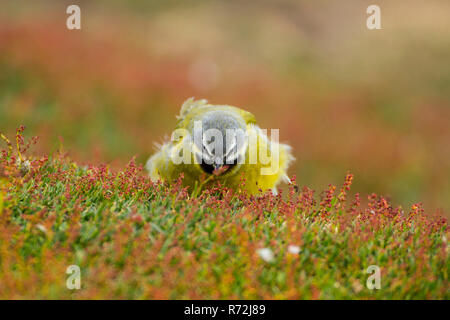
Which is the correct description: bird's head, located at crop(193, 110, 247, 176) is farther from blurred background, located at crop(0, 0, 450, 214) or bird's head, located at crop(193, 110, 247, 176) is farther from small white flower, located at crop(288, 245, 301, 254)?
blurred background, located at crop(0, 0, 450, 214)

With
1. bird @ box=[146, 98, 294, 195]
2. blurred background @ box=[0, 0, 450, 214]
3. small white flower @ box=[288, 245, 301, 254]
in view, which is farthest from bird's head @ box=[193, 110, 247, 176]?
blurred background @ box=[0, 0, 450, 214]

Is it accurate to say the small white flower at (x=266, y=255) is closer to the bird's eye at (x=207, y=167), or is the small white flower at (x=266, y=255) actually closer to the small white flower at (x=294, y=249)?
the small white flower at (x=294, y=249)

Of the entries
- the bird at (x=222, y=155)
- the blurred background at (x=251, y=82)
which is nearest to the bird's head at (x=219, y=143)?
the bird at (x=222, y=155)

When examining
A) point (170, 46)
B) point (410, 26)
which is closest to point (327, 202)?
point (170, 46)

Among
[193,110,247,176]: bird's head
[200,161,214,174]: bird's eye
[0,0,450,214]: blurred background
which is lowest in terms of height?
[200,161,214,174]: bird's eye

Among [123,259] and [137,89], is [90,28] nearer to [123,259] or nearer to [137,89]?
[137,89]

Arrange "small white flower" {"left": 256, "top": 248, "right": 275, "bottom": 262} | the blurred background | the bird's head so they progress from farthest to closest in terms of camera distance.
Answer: the blurred background, the bird's head, "small white flower" {"left": 256, "top": 248, "right": 275, "bottom": 262}

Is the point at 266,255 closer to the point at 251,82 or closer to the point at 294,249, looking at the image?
the point at 294,249
